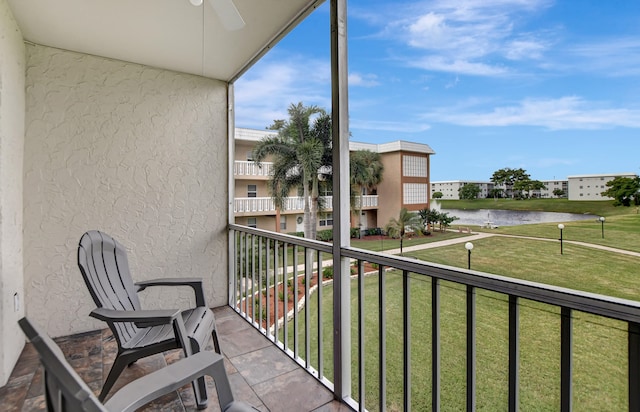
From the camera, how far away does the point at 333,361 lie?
199 centimetres

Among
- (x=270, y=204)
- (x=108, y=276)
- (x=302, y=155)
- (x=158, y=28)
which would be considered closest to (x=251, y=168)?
(x=270, y=204)

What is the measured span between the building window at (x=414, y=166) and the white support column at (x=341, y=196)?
45 cm

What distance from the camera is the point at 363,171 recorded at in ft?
6.31

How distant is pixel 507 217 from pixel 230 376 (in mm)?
2038

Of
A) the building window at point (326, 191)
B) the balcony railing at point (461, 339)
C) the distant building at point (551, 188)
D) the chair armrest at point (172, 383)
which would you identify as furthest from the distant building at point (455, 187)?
the chair armrest at point (172, 383)

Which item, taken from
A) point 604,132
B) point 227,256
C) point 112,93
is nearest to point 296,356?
point 227,256

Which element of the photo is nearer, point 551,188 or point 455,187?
point 551,188

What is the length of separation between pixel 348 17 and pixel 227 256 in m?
2.75

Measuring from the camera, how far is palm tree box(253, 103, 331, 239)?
7.29 ft

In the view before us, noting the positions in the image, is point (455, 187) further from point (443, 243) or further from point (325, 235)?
point (325, 235)

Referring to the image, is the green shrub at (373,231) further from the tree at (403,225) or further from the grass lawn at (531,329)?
the grass lawn at (531,329)

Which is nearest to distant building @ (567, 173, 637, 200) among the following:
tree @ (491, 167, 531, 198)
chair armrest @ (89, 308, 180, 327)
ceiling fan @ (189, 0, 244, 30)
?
tree @ (491, 167, 531, 198)

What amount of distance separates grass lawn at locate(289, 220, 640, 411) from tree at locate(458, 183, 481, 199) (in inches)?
7.7

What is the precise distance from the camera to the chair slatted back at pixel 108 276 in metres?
1.85
